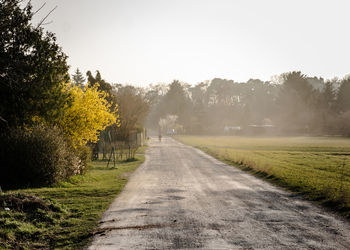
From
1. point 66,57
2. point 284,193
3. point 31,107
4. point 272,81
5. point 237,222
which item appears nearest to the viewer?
point 237,222

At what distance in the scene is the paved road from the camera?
598cm

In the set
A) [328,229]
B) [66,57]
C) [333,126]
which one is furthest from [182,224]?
[333,126]

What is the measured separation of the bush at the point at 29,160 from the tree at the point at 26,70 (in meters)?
1.23

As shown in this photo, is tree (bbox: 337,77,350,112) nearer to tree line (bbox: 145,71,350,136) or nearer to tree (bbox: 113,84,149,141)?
tree line (bbox: 145,71,350,136)

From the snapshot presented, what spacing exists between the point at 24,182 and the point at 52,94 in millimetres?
4047

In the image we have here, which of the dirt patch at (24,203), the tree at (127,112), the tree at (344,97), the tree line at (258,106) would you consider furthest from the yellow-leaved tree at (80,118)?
the tree at (344,97)

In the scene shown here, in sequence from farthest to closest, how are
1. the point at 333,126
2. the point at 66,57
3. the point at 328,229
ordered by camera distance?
the point at 333,126
the point at 66,57
the point at 328,229

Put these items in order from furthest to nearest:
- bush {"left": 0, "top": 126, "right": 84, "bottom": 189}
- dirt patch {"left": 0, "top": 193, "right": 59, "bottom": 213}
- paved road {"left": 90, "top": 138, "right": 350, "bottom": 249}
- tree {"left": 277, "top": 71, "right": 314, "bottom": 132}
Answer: tree {"left": 277, "top": 71, "right": 314, "bottom": 132} → bush {"left": 0, "top": 126, "right": 84, "bottom": 189} → dirt patch {"left": 0, "top": 193, "right": 59, "bottom": 213} → paved road {"left": 90, "top": 138, "right": 350, "bottom": 249}

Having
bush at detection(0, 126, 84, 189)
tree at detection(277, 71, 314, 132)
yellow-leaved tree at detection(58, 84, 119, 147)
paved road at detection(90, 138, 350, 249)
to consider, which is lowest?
paved road at detection(90, 138, 350, 249)

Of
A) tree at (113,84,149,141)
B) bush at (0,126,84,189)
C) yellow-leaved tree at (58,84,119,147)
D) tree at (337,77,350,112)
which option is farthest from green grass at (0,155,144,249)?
tree at (337,77,350,112)

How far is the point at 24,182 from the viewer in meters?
12.5

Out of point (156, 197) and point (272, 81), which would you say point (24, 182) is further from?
point (272, 81)

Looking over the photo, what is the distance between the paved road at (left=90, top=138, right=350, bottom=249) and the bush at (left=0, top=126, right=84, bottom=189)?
3.46 metres

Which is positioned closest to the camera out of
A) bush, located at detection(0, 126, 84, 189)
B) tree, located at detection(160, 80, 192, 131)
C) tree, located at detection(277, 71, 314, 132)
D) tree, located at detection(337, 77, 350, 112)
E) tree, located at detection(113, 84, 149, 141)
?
bush, located at detection(0, 126, 84, 189)
